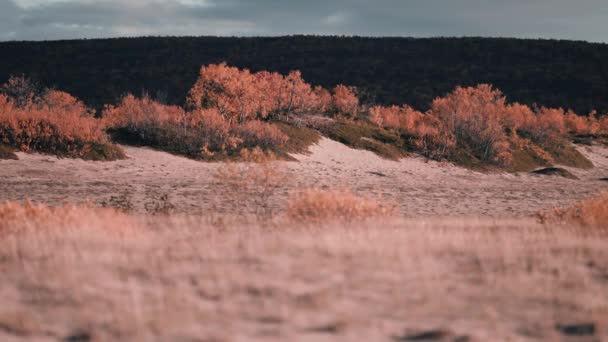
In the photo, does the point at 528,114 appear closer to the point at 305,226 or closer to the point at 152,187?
the point at 152,187

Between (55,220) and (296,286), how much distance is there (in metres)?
6.05

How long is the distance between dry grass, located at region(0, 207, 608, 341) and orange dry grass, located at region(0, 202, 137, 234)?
0.54 meters

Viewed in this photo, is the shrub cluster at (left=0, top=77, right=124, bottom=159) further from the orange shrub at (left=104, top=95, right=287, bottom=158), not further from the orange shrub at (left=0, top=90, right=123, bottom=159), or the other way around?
the orange shrub at (left=104, top=95, right=287, bottom=158)

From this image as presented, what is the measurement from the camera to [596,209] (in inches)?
502

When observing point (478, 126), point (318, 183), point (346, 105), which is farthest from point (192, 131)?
point (478, 126)

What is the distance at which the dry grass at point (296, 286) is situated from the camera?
5.32 metres

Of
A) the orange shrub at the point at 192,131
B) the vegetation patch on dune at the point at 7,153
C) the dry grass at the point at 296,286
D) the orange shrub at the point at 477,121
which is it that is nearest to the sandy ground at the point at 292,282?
the dry grass at the point at 296,286

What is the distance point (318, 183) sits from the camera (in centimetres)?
2556

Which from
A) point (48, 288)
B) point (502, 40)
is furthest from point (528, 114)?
point (502, 40)

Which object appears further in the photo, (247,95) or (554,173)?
(554,173)

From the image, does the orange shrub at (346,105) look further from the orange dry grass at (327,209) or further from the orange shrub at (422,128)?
the orange dry grass at (327,209)

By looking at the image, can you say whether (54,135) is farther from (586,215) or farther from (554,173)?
(554,173)

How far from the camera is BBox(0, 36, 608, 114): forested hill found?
9156cm

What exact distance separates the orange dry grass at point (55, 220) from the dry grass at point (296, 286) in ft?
1.76
